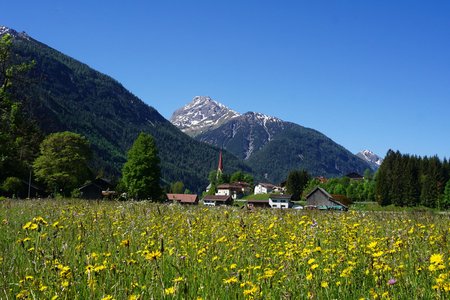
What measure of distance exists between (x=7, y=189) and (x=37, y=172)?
1256 cm

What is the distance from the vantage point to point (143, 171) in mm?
50594

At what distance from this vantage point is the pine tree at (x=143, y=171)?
49656mm

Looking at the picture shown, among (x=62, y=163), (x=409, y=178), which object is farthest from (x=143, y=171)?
(x=409, y=178)

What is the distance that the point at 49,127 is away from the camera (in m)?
168

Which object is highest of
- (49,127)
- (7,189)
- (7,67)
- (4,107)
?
(49,127)

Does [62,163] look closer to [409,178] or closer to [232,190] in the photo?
[409,178]

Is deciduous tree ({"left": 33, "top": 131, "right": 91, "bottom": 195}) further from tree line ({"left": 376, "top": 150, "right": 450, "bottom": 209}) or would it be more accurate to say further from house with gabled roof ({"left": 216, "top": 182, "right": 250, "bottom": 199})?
house with gabled roof ({"left": 216, "top": 182, "right": 250, "bottom": 199})

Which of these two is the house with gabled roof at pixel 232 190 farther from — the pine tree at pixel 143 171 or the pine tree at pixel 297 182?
the pine tree at pixel 143 171

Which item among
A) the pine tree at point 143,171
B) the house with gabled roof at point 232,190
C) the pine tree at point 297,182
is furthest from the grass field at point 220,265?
the house with gabled roof at point 232,190

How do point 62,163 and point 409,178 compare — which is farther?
point 409,178

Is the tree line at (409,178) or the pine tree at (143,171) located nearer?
the pine tree at (143,171)

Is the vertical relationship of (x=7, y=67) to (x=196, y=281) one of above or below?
above

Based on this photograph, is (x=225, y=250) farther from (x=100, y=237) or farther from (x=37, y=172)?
(x=37, y=172)

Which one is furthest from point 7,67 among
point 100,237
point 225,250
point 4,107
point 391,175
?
point 391,175
